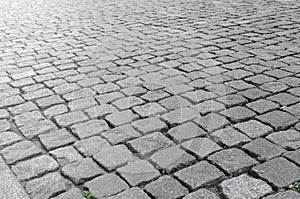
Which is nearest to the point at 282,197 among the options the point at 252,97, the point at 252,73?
the point at 252,97

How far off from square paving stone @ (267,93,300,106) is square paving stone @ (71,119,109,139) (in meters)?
1.75

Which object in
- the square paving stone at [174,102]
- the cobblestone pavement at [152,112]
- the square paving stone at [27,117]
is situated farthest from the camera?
the square paving stone at [174,102]

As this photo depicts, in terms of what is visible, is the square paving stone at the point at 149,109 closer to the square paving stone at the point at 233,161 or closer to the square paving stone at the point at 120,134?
the square paving stone at the point at 120,134

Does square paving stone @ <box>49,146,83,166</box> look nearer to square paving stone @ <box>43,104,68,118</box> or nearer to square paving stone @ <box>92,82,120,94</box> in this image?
square paving stone @ <box>43,104,68,118</box>

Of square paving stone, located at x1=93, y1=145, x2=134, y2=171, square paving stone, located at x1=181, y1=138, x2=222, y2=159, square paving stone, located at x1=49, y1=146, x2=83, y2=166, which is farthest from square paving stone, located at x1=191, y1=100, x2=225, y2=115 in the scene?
square paving stone, located at x1=49, y1=146, x2=83, y2=166

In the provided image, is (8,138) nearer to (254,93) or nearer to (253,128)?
(253,128)

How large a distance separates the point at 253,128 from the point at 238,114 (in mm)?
295

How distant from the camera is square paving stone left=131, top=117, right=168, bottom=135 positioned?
3.46m

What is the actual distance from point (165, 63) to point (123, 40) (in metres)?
1.48

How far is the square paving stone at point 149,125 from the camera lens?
3465 mm

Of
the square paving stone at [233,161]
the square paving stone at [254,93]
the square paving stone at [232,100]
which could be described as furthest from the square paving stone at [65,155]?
the square paving stone at [254,93]

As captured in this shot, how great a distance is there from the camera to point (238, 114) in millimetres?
3676

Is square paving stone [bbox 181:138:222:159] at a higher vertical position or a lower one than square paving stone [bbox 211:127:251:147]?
lower

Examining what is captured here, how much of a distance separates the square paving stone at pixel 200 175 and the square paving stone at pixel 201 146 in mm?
148
